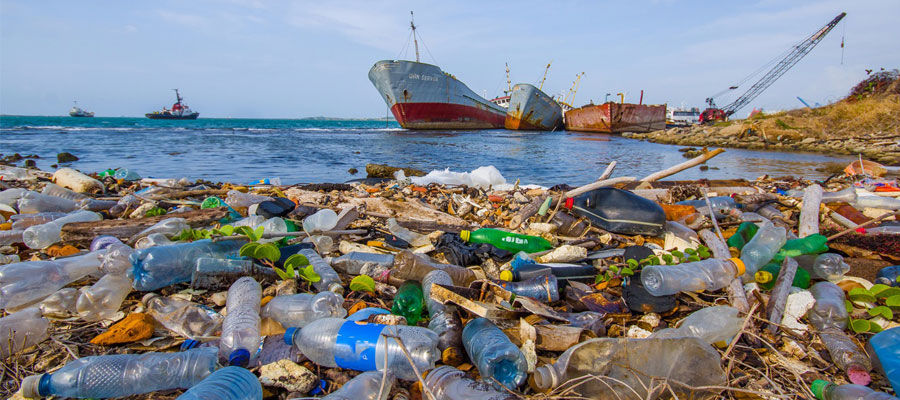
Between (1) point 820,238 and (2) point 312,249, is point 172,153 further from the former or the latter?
(1) point 820,238

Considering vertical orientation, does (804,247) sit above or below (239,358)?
above

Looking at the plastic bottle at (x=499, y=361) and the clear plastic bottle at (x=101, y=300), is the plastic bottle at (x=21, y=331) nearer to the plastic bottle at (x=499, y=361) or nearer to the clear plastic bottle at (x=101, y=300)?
the clear plastic bottle at (x=101, y=300)

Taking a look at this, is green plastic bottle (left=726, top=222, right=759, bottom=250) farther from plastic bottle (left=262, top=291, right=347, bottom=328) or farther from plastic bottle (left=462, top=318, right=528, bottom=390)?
A: plastic bottle (left=262, top=291, right=347, bottom=328)

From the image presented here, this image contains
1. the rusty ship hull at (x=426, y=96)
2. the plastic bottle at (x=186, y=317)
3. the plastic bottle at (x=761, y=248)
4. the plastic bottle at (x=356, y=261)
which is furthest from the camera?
the rusty ship hull at (x=426, y=96)

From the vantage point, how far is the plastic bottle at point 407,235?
8.74ft

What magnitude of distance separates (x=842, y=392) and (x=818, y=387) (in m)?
0.06

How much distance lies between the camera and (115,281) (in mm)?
1689

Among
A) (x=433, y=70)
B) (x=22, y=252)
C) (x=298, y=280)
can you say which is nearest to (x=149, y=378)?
(x=298, y=280)

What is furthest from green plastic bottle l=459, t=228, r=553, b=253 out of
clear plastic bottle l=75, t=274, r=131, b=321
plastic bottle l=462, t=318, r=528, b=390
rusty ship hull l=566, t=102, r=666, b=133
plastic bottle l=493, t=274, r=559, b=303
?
rusty ship hull l=566, t=102, r=666, b=133

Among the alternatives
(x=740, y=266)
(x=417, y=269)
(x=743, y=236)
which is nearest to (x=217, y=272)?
(x=417, y=269)

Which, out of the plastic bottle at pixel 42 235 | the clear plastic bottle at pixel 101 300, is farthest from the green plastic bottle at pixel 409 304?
the plastic bottle at pixel 42 235

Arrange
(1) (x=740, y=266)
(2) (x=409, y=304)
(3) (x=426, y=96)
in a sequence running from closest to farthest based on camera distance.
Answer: (2) (x=409, y=304)
(1) (x=740, y=266)
(3) (x=426, y=96)

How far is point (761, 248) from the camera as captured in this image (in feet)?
6.44

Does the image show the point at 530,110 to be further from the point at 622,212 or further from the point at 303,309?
the point at 303,309
